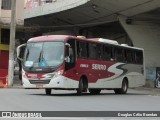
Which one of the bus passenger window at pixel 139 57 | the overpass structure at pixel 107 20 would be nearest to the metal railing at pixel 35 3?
the overpass structure at pixel 107 20

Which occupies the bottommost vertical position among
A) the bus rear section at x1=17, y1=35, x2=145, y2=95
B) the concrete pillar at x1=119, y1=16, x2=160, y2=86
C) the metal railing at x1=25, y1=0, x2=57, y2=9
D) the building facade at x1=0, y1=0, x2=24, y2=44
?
the bus rear section at x1=17, y1=35, x2=145, y2=95

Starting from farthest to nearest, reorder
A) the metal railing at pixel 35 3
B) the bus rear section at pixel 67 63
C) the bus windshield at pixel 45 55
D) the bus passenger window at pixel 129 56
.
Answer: the metal railing at pixel 35 3
the bus passenger window at pixel 129 56
the bus windshield at pixel 45 55
the bus rear section at pixel 67 63

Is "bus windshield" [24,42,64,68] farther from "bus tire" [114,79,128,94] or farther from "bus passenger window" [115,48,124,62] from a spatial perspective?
"bus tire" [114,79,128,94]

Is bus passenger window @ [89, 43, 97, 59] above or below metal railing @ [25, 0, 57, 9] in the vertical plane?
below

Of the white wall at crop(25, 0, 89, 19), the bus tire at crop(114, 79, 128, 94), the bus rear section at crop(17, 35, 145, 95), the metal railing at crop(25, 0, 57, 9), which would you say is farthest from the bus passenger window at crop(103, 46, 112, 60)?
the metal railing at crop(25, 0, 57, 9)

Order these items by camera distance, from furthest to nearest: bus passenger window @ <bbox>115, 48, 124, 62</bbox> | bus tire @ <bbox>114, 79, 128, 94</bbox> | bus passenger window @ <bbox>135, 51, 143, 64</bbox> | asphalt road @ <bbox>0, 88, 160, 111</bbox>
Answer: bus passenger window @ <bbox>135, 51, 143, 64</bbox> → bus tire @ <bbox>114, 79, 128, 94</bbox> → bus passenger window @ <bbox>115, 48, 124, 62</bbox> → asphalt road @ <bbox>0, 88, 160, 111</bbox>

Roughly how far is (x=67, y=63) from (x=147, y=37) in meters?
25.7

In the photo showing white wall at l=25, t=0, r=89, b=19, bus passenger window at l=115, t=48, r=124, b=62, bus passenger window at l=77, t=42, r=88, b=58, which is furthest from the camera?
white wall at l=25, t=0, r=89, b=19

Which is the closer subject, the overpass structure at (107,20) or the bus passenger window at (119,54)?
the bus passenger window at (119,54)

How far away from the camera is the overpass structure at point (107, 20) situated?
44.4 metres

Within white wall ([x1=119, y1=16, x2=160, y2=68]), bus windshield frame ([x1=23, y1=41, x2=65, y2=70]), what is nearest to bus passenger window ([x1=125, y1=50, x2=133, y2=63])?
bus windshield frame ([x1=23, y1=41, x2=65, y2=70])

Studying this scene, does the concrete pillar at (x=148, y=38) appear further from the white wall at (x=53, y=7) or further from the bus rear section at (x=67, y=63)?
the bus rear section at (x=67, y=63)

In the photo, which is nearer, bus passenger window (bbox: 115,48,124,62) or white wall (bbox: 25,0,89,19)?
bus passenger window (bbox: 115,48,124,62)

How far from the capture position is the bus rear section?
23.9m
